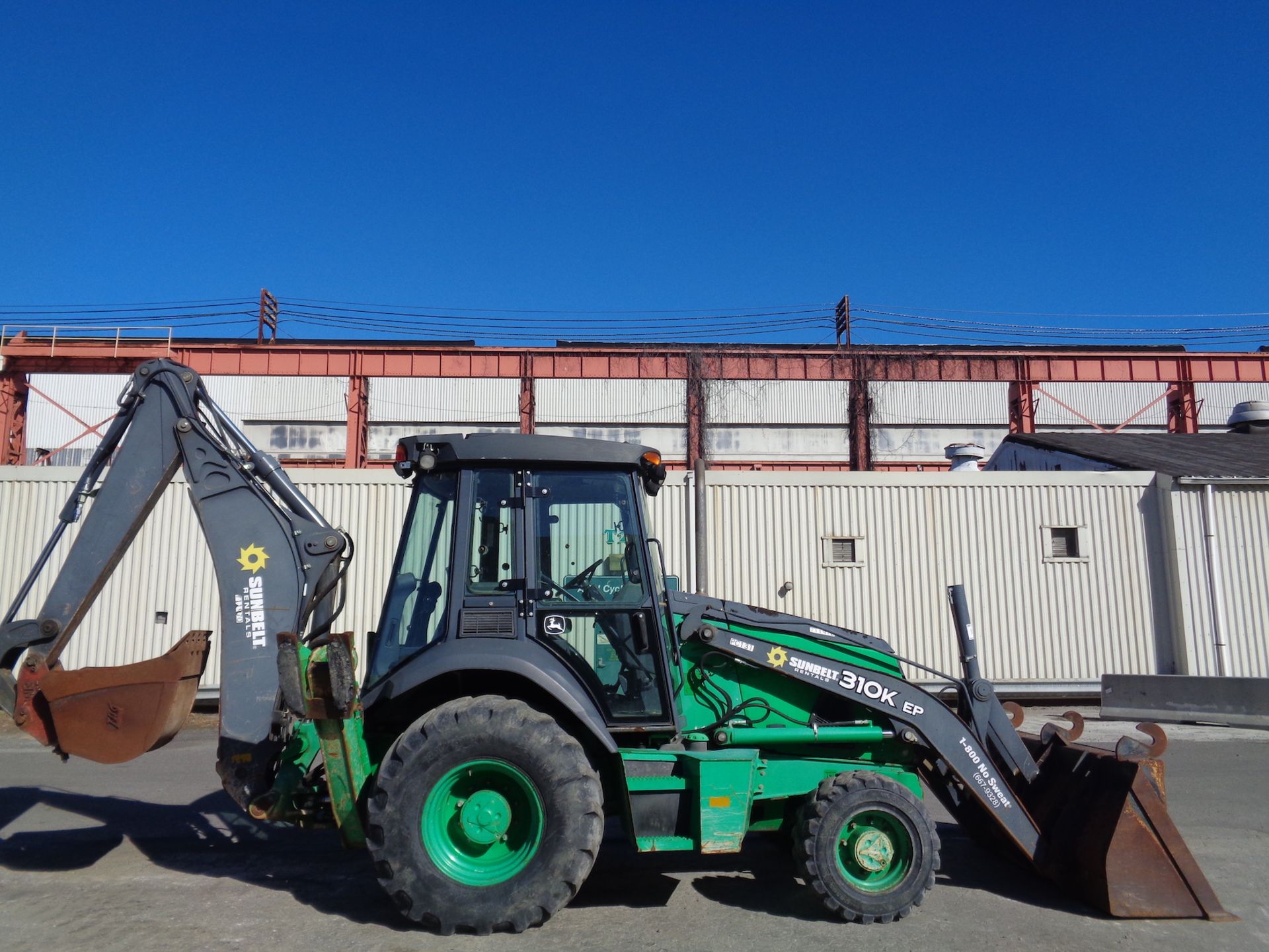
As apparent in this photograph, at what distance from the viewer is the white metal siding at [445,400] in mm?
29953

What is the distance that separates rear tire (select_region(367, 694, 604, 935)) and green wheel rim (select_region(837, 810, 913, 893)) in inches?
52.0

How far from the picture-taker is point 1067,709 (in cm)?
1198

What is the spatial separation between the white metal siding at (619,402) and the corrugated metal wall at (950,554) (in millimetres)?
18002

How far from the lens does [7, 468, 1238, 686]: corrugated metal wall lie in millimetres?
12172

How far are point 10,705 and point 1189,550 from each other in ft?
44.8

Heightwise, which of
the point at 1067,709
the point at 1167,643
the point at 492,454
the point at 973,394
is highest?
the point at 973,394

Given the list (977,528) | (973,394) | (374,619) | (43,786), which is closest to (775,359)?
(973,394)

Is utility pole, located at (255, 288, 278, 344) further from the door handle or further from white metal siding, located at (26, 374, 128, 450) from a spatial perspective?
the door handle

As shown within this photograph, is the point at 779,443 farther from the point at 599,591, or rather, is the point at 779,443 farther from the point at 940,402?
the point at 599,591

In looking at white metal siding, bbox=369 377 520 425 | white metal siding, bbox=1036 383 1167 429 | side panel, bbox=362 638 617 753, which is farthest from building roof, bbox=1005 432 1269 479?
white metal siding, bbox=369 377 520 425

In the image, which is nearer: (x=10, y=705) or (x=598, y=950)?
(x=598, y=950)

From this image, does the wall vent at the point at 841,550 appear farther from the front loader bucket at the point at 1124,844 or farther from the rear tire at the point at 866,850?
the rear tire at the point at 866,850

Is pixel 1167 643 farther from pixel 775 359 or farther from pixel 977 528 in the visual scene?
pixel 775 359

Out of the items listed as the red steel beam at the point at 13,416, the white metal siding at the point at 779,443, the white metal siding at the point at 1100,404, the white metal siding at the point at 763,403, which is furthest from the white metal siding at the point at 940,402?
the red steel beam at the point at 13,416
